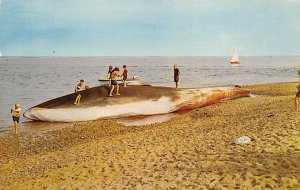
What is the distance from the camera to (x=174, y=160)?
29.5ft

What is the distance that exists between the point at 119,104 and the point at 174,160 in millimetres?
10450

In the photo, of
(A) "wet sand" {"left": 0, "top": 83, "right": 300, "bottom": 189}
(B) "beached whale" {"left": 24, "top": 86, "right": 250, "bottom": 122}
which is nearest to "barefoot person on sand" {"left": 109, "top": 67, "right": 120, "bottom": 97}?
(B) "beached whale" {"left": 24, "top": 86, "right": 250, "bottom": 122}

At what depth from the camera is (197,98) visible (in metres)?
21.8

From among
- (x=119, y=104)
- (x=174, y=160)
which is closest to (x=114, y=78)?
(x=119, y=104)

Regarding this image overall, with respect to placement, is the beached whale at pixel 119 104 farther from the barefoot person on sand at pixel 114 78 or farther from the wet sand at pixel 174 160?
the wet sand at pixel 174 160

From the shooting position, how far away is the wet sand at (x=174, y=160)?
7496 mm

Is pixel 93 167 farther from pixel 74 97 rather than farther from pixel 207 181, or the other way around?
pixel 74 97

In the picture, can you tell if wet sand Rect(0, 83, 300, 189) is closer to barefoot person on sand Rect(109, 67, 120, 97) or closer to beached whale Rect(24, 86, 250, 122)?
beached whale Rect(24, 86, 250, 122)

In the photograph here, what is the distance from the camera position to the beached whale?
18.3m

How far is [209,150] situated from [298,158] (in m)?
2.38

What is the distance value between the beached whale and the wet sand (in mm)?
4860

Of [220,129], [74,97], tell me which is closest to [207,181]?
[220,129]

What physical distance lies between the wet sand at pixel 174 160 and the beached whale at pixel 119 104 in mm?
4860

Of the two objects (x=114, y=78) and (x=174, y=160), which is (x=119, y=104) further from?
(x=174, y=160)
